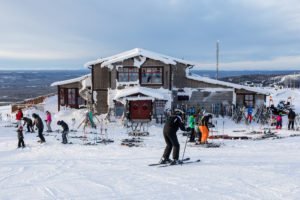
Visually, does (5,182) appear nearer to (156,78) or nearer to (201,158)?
(201,158)

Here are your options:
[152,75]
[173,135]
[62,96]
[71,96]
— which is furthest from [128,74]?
[173,135]

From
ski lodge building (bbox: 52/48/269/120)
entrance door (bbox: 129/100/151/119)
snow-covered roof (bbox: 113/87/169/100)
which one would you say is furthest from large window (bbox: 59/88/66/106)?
entrance door (bbox: 129/100/151/119)

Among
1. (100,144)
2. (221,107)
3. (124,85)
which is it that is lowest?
(100,144)

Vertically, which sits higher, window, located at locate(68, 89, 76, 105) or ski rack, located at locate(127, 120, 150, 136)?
window, located at locate(68, 89, 76, 105)

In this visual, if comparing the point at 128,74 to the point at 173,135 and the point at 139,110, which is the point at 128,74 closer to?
the point at 139,110

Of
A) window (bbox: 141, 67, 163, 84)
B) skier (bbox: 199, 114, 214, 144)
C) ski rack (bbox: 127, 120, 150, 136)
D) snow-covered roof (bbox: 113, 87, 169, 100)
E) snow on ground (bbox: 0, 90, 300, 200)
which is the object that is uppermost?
window (bbox: 141, 67, 163, 84)

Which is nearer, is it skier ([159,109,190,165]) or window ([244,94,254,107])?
skier ([159,109,190,165])

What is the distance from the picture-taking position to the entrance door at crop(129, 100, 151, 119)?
2268cm

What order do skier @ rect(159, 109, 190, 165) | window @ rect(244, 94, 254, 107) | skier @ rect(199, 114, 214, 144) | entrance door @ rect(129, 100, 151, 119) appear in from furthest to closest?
window @ rect(244, 94, 254, 107) < entrance door @ rect(129, 100, 151, 119) < skier @ rect(199, 114, 214, 144) < skier @ rect(159, 109, 190, 165)

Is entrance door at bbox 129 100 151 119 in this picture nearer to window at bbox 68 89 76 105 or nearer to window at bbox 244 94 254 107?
window at bbox 244 94 254 107

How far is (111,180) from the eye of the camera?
6691mm

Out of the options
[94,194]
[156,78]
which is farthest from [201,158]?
[156,78]

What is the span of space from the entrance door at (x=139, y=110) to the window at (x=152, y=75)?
2.12 metres

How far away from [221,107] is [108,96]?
11.1 meters
